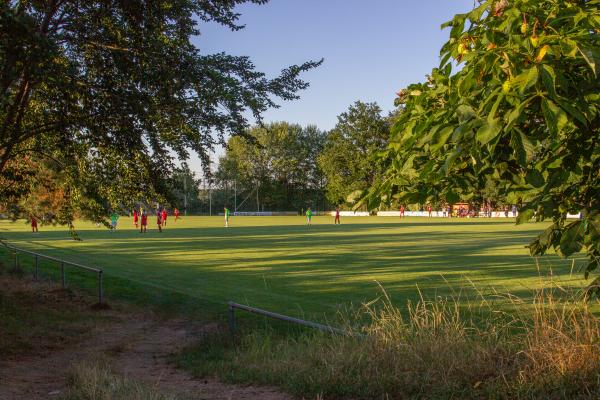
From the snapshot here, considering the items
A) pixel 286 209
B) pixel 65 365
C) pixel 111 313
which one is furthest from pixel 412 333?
pixel 286 209

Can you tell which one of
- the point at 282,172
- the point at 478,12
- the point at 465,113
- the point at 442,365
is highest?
the point at 282,172

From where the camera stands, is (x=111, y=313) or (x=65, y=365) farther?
(x=111, y=313)

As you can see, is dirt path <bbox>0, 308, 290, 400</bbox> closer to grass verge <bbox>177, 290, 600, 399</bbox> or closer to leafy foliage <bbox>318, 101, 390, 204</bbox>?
grass verge <bbox>177, 290, 600, 399</bbox>

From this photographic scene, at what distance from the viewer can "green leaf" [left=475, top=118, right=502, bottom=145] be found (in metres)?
2.79

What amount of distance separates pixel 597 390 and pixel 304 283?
1131 centimetres

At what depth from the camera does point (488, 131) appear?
283 cm

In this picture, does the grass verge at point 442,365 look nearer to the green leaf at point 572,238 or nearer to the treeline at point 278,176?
the green leaf at point 572,238

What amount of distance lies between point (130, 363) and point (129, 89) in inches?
180

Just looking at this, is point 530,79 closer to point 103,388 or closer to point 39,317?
point 103,388

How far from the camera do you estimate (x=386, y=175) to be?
4.52m

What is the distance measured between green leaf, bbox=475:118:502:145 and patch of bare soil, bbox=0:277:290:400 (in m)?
4.22

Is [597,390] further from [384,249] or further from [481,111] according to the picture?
[384,249]

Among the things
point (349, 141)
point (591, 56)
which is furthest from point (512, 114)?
point (349, 141)

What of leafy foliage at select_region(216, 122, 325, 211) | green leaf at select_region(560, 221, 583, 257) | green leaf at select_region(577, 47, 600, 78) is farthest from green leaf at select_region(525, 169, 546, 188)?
leafy foliage at select_region(216, 122, 325, 211)
